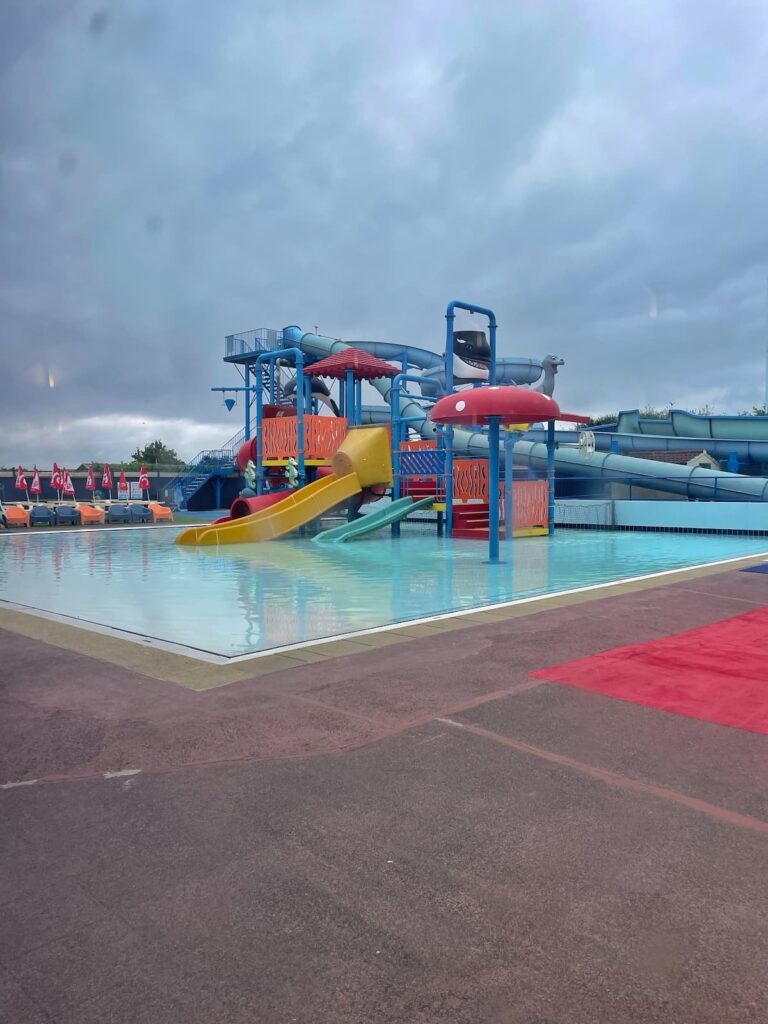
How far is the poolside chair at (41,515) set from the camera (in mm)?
29109

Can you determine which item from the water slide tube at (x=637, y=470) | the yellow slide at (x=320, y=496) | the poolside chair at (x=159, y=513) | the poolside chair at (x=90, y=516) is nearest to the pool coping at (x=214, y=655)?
the yellow slide at (x=320, y=496)

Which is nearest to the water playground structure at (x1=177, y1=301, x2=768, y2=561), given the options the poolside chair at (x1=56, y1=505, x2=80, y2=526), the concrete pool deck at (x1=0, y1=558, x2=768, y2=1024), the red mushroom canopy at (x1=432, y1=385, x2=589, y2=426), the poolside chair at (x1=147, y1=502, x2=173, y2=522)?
the red mushroom canopy at (x1=432, y1=385, x2=589, y2=426)

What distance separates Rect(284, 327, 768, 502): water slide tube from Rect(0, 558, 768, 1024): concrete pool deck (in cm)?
1933

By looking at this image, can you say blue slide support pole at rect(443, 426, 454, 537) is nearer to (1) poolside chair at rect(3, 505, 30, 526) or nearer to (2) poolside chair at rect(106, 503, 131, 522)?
(2) poolside chair at rect(106, 503, 131, 522)

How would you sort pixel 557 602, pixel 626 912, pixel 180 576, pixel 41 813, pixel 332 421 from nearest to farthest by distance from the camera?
pixel 626 912 → pixel 41 813 → pixel 557 602 → pixel 180 576 → pixel 332 421

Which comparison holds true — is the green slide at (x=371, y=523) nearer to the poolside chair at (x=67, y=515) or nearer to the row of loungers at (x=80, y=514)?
the row of loungers at (x=80, y=514)

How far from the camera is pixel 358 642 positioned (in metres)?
7.41

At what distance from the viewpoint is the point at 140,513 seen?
31.2m

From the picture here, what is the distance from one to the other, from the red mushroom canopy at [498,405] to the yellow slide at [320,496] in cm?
612

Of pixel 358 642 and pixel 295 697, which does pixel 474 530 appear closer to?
pixel 358 642

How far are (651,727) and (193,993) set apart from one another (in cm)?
341

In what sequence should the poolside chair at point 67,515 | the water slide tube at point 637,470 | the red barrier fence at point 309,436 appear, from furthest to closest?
the poolside chair at point 67,515 → the water slide tube at point 637,470 → the red barrier fence at point 309,436

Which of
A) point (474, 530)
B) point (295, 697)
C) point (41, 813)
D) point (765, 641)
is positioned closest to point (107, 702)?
point (295, 697)

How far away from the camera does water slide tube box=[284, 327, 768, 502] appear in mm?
25234
